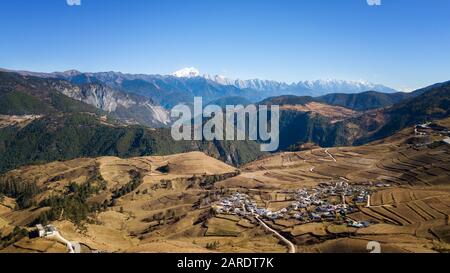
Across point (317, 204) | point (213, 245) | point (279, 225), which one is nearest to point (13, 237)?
point (213, 245)

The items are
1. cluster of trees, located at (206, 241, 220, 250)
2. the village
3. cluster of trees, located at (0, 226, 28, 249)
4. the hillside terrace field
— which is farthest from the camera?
the village

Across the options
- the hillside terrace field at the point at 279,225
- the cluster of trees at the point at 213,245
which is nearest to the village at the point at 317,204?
the hillside terrace field at the point at 279,225

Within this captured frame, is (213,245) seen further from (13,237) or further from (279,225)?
(13,237)

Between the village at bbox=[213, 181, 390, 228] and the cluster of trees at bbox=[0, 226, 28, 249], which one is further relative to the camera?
the village at bbox=[213, 181, 390, 228]

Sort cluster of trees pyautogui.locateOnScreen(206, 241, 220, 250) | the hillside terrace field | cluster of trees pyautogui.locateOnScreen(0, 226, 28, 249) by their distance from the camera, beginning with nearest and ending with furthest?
the hillside terrace field < cluster of trees pyautogui.locateOnScreen(206, 241, 220, 250) < cluster of trees pyautogui.locateOnScreen(0, 226, 28, 249)

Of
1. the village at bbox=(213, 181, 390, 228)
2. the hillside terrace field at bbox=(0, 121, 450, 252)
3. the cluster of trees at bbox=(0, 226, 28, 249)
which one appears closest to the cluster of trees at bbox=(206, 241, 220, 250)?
the hillside terrace field at bbox=(0, 121, 450, 252)

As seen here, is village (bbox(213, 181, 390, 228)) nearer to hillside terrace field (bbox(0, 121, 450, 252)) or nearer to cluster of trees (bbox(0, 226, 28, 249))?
hillside terrace field (bbox(0, 121, 450, 252))
